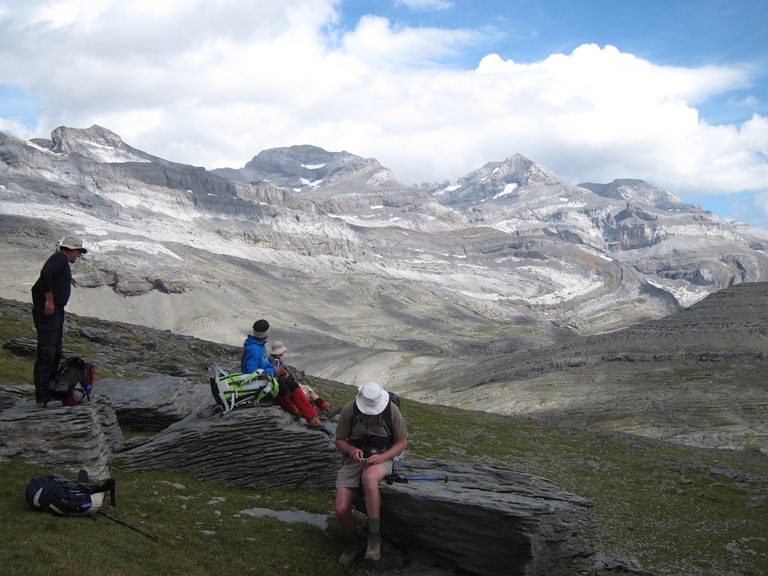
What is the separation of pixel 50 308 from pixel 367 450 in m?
8.29

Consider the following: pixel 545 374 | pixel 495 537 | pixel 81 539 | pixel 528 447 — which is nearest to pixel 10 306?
pixel 528 447

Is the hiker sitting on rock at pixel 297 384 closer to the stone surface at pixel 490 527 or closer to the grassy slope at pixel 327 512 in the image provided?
the grassy slope at pixel 327 512

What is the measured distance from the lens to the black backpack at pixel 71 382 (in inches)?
624

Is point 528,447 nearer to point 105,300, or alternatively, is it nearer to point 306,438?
point 306,438

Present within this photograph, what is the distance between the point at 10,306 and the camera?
45562mm

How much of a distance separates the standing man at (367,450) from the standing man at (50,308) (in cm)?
737

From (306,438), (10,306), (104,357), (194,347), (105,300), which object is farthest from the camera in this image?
(105,300)

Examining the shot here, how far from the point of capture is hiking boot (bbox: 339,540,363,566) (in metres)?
13.1

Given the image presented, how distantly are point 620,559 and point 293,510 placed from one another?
8.16 metres

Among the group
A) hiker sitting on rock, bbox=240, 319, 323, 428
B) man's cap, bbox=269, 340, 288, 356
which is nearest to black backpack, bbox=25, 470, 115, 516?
hiker sitting on rock, bbox=240, 319, 323, 428

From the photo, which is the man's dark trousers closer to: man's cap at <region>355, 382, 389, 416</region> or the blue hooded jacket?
the blue hooded jacket

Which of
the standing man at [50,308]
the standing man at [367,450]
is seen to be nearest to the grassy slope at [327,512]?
the standing man at [367,450]

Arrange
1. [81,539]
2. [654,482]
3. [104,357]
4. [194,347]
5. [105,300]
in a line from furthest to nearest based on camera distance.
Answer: [105,300]
[194,347]
[104,357]
[654,482]
[81,539]

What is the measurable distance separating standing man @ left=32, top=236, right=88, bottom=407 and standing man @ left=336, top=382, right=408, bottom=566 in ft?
24.2
